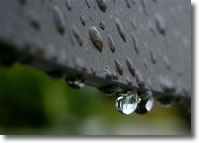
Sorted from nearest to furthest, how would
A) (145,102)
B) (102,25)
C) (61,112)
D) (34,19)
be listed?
(34,19), (102,25), (145,102), (61,112)

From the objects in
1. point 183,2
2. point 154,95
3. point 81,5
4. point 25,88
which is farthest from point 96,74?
point 25,88

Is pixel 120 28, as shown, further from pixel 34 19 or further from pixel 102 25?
pixel 34 19

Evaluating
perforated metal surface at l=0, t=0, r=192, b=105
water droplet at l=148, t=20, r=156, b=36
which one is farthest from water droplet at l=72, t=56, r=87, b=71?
water droplet at l=148, t=20, r=156, b=36

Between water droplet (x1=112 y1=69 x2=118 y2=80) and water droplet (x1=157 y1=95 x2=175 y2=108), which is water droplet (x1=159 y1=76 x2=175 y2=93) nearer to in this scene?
water droplet (x1=157 y1=95 x2=175 y2=108)

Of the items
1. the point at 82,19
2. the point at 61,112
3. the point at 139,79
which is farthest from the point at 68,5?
the point at 61,112

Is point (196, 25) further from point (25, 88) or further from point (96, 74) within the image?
point (25, 88)

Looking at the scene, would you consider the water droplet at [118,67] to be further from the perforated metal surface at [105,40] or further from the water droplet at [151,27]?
the water droplet at [151,27]
